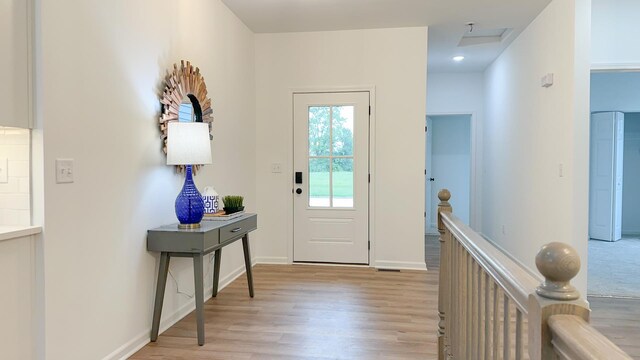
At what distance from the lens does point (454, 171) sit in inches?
299

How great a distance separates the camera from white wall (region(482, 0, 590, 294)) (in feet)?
11.0

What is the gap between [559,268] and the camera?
0.71m

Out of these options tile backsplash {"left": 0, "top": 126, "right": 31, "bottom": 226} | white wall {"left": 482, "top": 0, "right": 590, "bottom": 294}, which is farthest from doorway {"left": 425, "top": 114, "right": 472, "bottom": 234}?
tile backsplash {"left": 0, "top": 126, "right": 31, "bottom": 226}

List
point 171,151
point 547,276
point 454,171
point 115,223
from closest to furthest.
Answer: point 547,276 < point 115,223 < point 171,151 < point 454,171

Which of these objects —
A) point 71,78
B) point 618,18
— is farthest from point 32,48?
point 618,18

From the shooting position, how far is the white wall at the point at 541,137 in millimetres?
3344

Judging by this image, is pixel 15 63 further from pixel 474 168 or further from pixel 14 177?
pixel 474 168

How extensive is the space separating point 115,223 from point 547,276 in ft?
7.47

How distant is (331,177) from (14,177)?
320 centimetres

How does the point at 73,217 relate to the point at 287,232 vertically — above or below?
above

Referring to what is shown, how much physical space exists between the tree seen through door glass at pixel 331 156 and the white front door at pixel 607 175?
4628mm

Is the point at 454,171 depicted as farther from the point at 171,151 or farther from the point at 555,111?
the point at 171,151

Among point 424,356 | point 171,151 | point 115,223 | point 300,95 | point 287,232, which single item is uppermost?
point 300,95

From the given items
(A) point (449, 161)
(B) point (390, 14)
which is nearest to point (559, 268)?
(B) point (390, 14)
